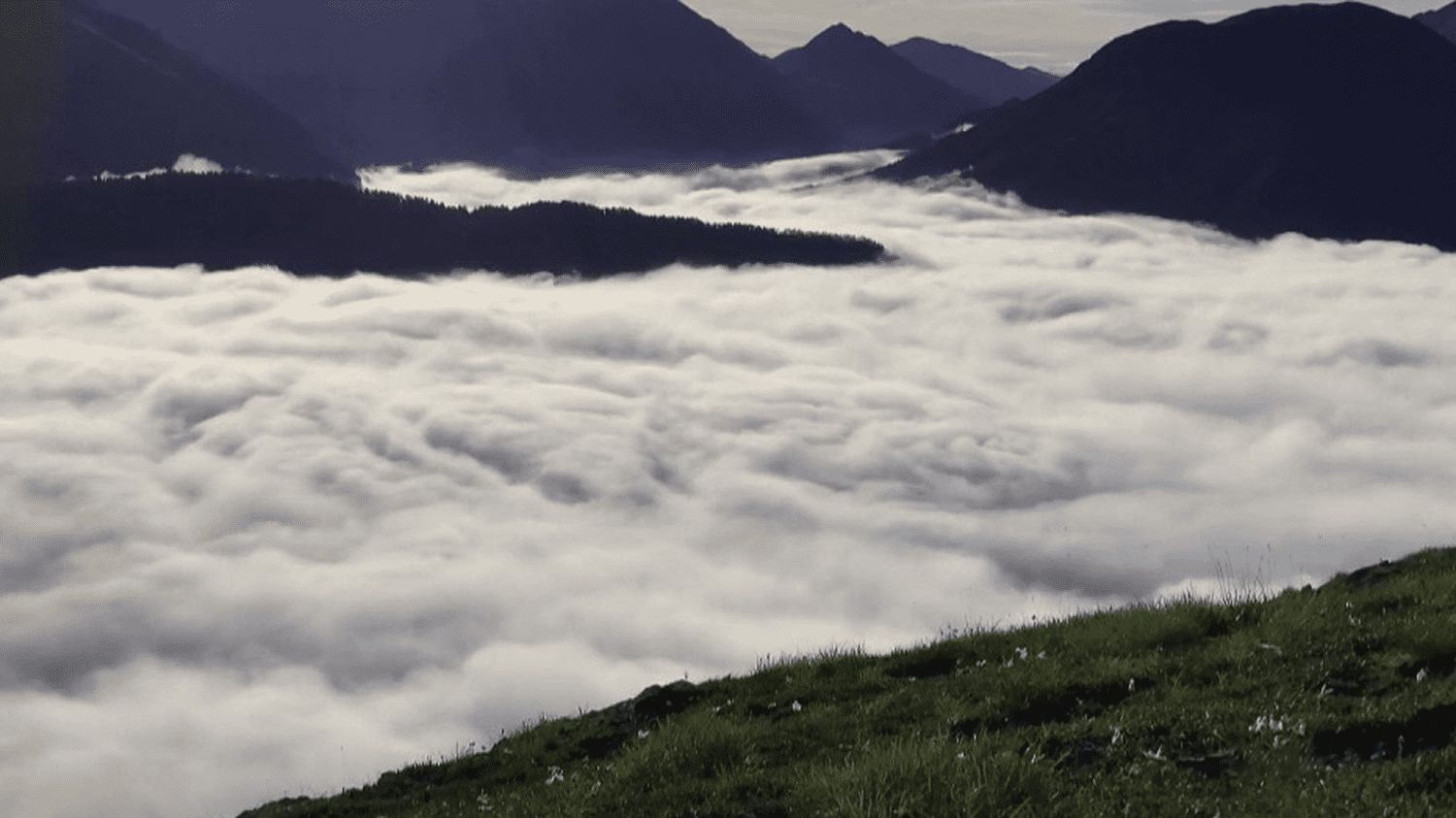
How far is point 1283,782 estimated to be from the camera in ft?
27.3

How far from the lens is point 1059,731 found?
10.1m

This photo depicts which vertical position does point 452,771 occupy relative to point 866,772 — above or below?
below

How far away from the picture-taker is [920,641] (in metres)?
16.1

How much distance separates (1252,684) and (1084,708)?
164cm

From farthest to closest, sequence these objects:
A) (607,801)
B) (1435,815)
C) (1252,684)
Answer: (1252,684) < (607,801) < (1435,815)

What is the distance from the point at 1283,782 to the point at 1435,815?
1.20 m

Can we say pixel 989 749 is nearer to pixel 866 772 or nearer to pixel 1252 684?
pixel 866 772

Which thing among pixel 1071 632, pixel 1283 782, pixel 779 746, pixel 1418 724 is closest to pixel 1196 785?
pixel 1283 782

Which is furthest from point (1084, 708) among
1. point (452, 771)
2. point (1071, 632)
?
point (452, 771)

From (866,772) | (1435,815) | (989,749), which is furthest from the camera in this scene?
(989,749)

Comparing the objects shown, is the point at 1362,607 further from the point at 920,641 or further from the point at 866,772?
the point at 866,772

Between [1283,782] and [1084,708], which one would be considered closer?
[1283,782]

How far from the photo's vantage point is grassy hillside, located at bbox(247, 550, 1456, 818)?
26.5 ft

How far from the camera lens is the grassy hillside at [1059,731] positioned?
808 centimetres
